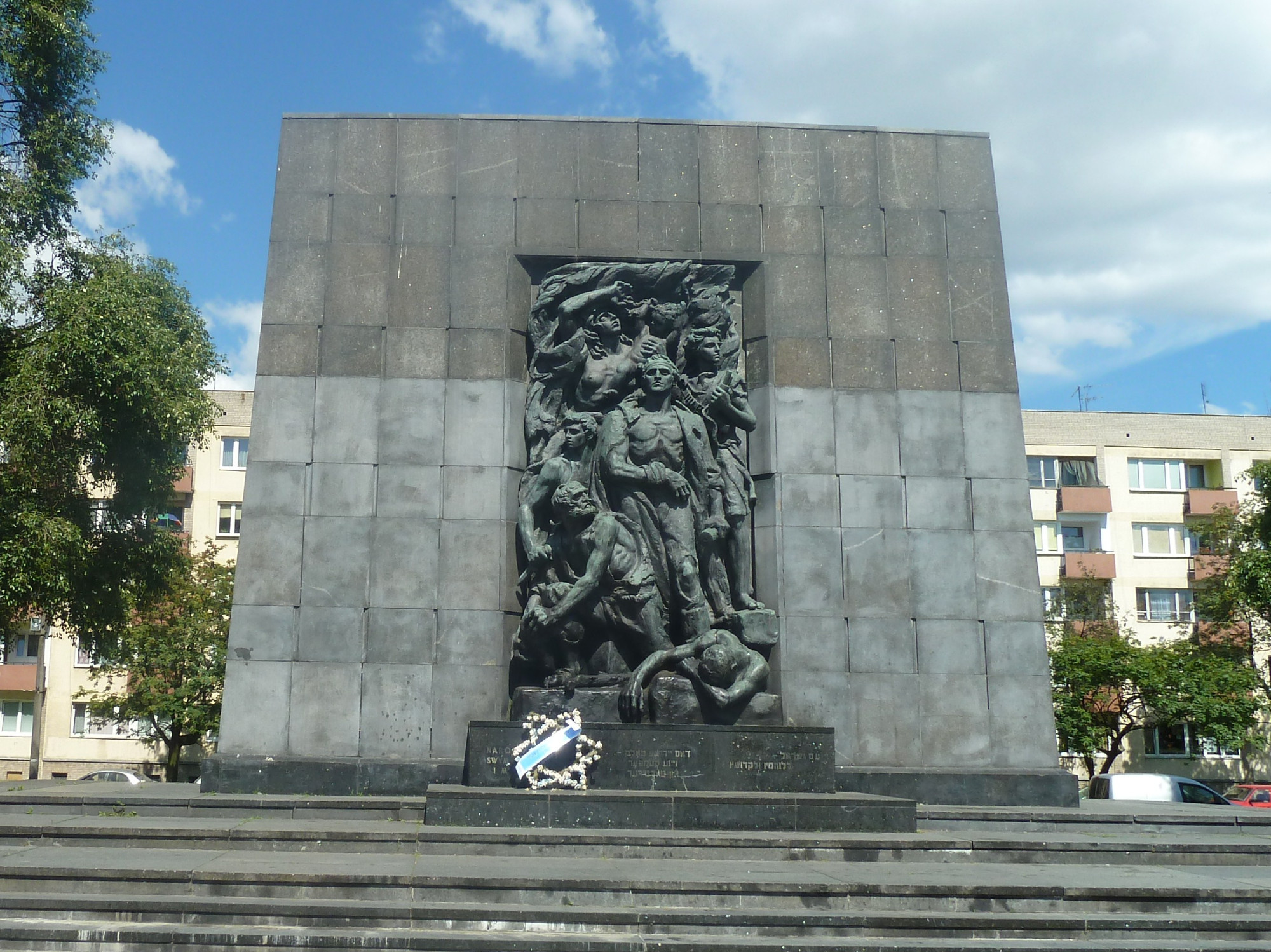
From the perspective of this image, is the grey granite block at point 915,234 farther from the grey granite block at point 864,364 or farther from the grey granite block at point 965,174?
the grey granite block at point 864,364

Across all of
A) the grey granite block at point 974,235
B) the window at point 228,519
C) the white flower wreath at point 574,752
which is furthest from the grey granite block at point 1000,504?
the window at point 228,519

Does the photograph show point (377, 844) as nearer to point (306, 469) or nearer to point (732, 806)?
point (732, 806)

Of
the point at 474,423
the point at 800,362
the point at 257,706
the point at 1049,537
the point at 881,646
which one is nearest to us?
the point at 257,706

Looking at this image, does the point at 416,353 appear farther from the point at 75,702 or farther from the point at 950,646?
the point at 75,702

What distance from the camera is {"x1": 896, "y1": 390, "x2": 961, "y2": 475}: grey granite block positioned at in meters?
15.5

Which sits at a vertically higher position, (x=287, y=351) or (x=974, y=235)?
(x=974, y=235)

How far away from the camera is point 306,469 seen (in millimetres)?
14969

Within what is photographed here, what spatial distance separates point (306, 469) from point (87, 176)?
1130 centimetres

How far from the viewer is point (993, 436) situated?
15.6 metres

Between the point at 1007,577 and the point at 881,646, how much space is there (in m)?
1.91

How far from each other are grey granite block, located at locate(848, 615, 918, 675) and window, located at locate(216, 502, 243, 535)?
1485 inches

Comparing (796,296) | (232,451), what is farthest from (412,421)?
(232,451)

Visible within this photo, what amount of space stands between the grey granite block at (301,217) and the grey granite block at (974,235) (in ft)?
28.0

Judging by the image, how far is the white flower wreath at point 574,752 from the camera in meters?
12.6
